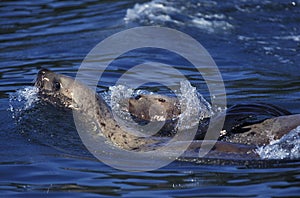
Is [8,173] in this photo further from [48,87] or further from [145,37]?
[145,37]

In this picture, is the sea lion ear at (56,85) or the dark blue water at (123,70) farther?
the sea lion ear at (56,85)

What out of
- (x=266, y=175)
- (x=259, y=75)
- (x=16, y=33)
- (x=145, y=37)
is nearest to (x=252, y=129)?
(x=266, y=175)

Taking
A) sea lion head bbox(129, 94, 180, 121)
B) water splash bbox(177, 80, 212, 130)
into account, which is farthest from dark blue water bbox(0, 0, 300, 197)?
water splash bbox(177, 80, 212, 130)

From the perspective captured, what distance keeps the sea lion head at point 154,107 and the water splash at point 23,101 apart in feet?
3.29

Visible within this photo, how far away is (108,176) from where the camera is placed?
267 inches

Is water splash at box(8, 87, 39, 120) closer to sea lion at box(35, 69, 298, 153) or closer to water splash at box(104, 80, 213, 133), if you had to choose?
sea lion at box(35, 69, 298, 153)

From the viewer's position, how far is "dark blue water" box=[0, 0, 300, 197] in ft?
21.5

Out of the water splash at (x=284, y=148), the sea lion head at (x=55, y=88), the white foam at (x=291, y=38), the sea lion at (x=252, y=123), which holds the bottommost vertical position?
the water splash at (x=284, y=148)

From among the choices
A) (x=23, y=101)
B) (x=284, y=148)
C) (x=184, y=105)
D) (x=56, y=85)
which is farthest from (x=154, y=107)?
(x=284, y=148)

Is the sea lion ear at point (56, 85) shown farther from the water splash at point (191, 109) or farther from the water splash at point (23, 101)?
the water splash at point (191, 109)

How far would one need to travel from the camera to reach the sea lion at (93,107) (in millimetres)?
7545

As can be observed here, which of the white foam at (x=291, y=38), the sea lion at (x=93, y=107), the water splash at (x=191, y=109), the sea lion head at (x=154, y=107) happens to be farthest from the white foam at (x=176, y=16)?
the sea lion at (x=93, y=107)

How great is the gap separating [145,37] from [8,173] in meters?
6.62

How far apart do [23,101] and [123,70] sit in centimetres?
246
